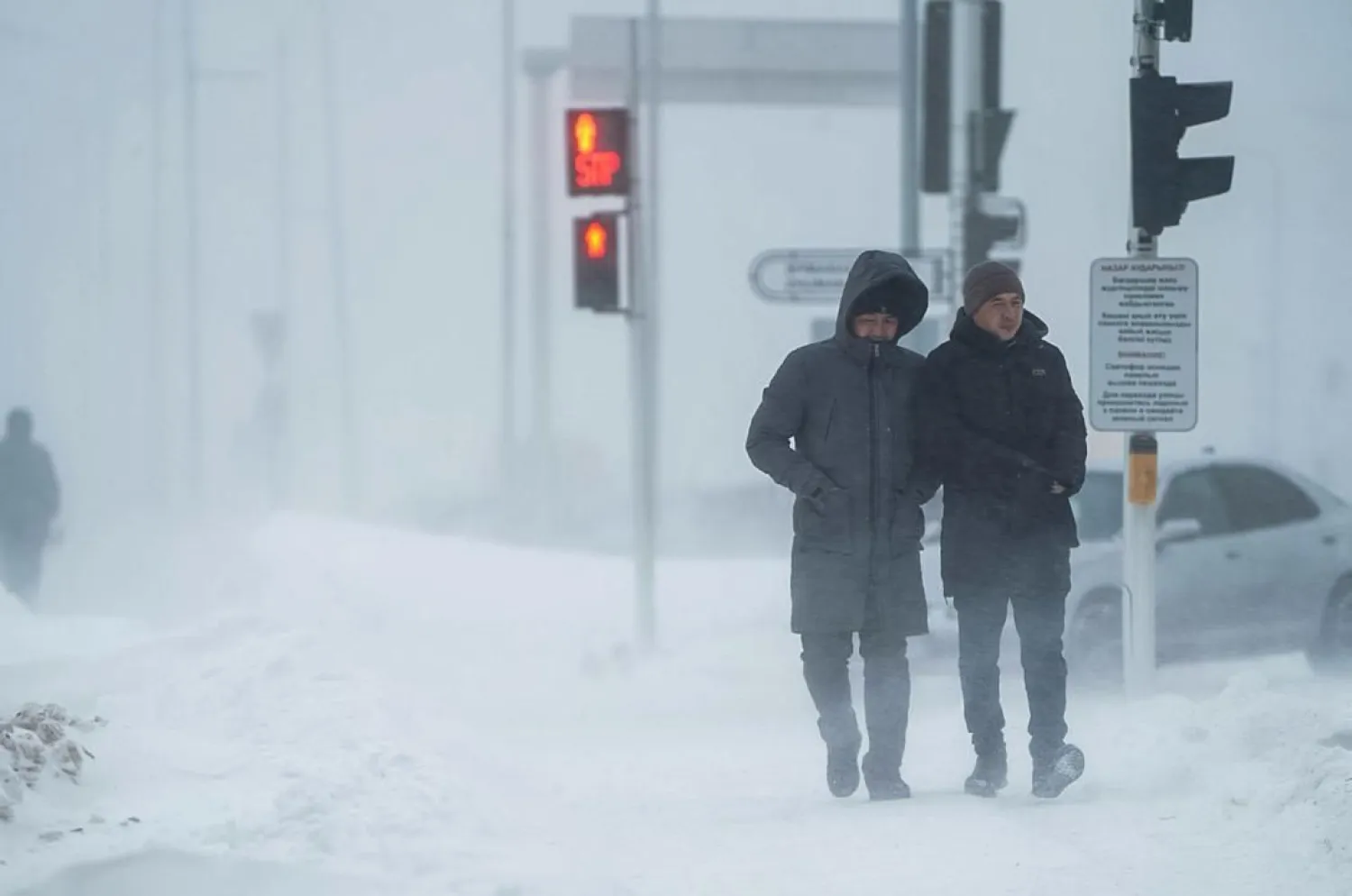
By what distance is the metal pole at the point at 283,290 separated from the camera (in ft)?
51.9

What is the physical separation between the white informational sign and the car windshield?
224cm

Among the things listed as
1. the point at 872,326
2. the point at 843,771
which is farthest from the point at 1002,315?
the point at 843,771

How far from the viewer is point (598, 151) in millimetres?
9719

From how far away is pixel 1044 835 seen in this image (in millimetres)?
4992

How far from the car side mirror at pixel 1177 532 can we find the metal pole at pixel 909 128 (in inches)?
104

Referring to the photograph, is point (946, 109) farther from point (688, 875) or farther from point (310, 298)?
point (310, 298)

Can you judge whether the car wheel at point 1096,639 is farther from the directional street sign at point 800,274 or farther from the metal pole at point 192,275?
the metal pole at point 192,275

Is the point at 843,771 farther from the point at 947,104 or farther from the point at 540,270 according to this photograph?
the point at 540,270

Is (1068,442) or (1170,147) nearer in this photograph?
(1068,442)

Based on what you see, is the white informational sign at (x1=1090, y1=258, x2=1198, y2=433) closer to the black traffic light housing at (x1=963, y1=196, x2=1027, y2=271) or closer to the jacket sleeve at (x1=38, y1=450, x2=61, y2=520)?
the black traffic light housing at (x1=963, y1=196, x2=1027, y2=271)

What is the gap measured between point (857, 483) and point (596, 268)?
4.50 metres

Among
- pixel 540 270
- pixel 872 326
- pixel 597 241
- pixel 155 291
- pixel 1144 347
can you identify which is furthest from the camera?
pixel 540 270

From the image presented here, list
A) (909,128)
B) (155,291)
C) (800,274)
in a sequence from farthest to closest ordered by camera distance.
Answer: (155,291)
(909,128)
(800,274)

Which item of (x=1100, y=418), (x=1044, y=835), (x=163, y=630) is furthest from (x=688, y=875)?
(x=163, y=630)
